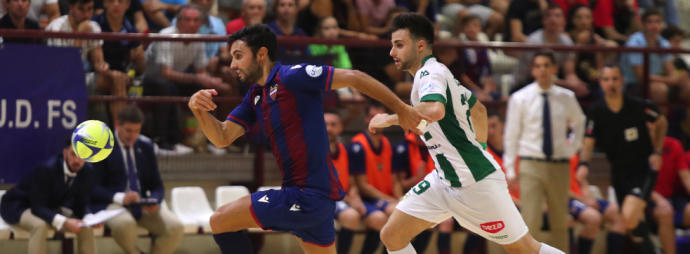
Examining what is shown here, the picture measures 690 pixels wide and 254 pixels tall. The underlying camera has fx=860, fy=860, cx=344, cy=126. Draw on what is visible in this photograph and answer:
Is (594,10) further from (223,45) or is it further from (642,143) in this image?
(223,45)

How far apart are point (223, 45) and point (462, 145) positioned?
144 inches

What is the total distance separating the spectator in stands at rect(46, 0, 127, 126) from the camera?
8102mm

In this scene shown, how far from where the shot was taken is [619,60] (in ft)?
32.9

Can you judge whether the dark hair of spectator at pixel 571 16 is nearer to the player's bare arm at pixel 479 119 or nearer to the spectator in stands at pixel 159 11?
the spectator in stands at pixel 159 11

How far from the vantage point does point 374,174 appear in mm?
9008

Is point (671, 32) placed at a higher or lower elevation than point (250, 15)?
lower

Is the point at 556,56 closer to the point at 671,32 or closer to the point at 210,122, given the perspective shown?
the point at 671,32

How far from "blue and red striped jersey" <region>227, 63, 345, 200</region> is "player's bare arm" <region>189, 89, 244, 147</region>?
28 cm

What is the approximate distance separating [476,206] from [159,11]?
5162mm

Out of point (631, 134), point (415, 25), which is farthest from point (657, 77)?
point (415, 25)

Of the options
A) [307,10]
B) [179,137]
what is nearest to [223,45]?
[179,137]

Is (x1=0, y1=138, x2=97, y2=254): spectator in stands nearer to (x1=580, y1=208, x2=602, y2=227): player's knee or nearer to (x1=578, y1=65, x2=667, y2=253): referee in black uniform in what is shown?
(x1=580, y1=208, x2=602, y2=227): player's knee

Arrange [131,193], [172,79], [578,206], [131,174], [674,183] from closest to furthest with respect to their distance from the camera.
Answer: [131,193] → [131,174] → [172,79] → [578,206] → [674,183]

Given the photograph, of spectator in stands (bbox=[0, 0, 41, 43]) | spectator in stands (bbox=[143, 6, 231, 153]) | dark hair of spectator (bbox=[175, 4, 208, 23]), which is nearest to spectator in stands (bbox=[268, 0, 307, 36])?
dark hair of spectator (bbox=[175, 4, 208, 23])
